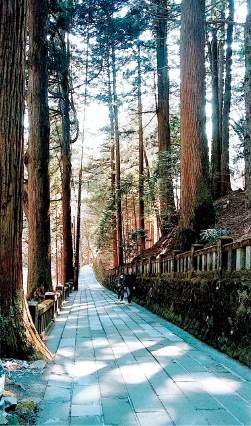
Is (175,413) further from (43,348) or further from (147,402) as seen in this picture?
(43,348)

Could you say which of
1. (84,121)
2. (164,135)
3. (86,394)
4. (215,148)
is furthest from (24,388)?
(84,121)

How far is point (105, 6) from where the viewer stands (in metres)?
15.0

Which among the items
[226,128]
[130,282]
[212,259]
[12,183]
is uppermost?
[226,128]

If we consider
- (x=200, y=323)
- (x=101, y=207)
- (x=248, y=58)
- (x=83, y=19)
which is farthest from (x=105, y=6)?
(x=101, y=207)

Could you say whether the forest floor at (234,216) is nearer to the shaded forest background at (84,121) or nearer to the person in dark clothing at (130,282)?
the shaded forest background at (84,121)

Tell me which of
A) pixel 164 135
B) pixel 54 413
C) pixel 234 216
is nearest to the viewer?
pixel 54 413

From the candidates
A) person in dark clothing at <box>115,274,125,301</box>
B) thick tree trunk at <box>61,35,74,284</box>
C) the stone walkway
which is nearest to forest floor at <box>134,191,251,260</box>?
person in dark clothing at <box>115,274,125,301</box>

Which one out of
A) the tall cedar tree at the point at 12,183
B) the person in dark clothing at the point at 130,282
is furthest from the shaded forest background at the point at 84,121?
the person in dark clothing at the point at 130,282

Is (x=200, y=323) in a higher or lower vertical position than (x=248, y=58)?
lower

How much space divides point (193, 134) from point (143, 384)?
7.63 m

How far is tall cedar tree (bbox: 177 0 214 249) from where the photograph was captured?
959cm

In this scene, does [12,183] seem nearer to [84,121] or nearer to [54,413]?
[54,413]

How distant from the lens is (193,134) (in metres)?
10.0

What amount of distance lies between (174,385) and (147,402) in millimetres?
587
